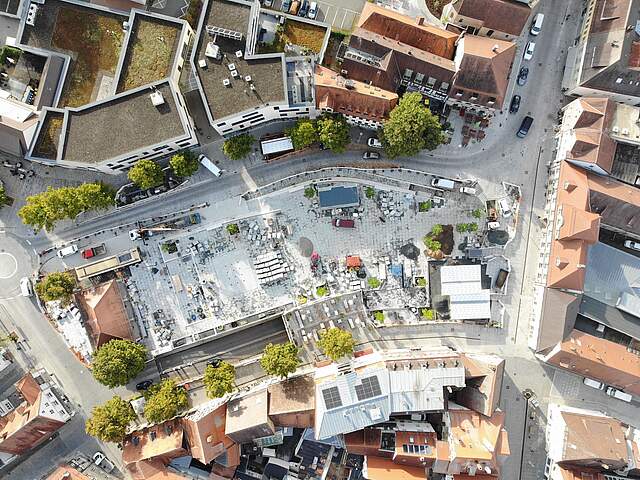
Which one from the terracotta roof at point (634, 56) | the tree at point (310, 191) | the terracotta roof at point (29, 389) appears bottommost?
the terracotta roof at point (29, 389)

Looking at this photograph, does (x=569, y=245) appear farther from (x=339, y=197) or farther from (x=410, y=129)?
(x=339, y=197)

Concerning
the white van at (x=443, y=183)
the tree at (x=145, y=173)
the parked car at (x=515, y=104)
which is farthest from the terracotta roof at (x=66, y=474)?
the parked car at (x=515, y=104)

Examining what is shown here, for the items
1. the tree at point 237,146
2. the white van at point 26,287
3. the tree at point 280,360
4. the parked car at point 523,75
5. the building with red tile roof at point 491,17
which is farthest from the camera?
the parked car at point 523,75

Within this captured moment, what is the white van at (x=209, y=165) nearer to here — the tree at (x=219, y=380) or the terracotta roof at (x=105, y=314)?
the terracotta roof at (x=105, y=314)

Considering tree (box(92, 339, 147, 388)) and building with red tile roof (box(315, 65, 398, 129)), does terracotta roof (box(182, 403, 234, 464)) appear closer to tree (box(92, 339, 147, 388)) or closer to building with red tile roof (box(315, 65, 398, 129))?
tree (box(92, 339, 147, 388))

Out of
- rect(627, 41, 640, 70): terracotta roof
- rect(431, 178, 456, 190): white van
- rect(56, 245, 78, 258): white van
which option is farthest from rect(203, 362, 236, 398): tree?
rect(627, 41, 640, 70): terracotta roof

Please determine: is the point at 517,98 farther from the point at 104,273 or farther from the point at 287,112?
the point at 104,273
